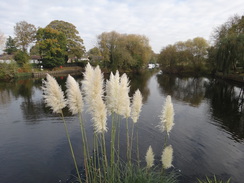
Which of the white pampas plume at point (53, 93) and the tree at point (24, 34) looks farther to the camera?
the tree at point (24, 34)

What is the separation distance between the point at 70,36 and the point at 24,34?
1335 cm

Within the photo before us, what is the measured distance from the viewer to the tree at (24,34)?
43.2m

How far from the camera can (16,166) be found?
740 cm

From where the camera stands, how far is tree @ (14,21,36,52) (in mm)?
43156

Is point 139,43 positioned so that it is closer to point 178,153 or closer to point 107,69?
point 107,69

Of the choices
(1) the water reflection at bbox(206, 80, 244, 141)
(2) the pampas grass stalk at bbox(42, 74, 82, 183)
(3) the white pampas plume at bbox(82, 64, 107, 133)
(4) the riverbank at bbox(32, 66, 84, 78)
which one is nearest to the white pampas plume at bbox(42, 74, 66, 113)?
(2) the pampas grass stalk at bbox(42, 74, 82, 183)

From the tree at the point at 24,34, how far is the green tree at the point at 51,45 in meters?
3.35

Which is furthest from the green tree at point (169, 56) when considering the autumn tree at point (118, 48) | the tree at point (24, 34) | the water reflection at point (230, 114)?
the tree at point (24, 34)

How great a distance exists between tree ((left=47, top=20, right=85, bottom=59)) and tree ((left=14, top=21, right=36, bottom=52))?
7823 mm

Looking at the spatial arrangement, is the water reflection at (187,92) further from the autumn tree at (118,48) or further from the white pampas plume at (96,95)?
the autumn tree at (118,48)

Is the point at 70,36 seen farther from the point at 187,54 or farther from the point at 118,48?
the point at 187,54

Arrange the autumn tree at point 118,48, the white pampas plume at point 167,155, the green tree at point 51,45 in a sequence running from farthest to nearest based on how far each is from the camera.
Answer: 1. the autumn tree at point 118,48
2. the green tree at point 51,45
3. the white pampas plume at point 167,155

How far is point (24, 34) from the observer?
144 ft

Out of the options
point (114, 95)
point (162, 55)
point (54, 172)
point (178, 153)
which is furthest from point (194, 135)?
point (162, 55)
